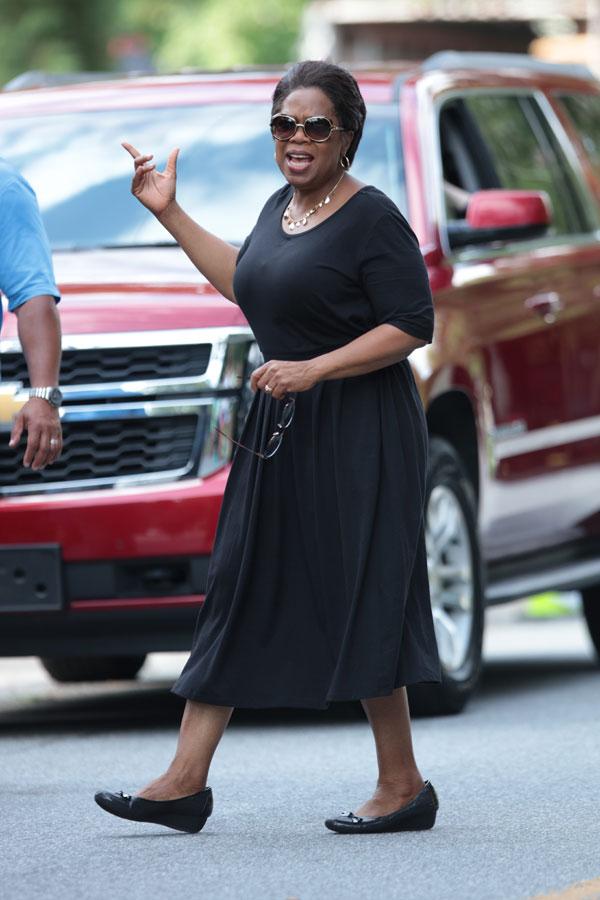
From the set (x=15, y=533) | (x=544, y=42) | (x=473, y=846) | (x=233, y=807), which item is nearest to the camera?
(x=473, y=846)

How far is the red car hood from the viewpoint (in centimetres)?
779

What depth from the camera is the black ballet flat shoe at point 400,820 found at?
5953 millimetres

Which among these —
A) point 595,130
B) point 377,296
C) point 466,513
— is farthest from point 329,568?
point 595,130

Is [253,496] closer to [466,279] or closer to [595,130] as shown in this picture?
[466,279]

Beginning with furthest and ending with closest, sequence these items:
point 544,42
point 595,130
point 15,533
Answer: point 544,42, point 595,130, point 15,533

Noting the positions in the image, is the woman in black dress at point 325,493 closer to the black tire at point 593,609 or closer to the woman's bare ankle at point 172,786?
the woman's bare ankle at point 172,786

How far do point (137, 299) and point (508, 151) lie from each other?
2.43m

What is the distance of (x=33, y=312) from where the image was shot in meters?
5.96

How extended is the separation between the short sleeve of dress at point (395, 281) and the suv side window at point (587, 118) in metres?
4.76

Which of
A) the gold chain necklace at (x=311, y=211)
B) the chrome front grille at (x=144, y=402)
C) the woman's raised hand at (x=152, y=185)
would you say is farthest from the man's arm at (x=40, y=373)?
the chrome front grille at (x=144, y=402)

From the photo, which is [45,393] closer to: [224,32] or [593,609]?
[593,609]

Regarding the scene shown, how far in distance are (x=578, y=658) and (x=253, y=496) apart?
565 centimetres

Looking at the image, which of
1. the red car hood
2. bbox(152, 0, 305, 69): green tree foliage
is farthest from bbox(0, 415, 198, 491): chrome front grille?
bbox(152, 0, 305, 69): green tree foliage

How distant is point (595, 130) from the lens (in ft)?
35.5
